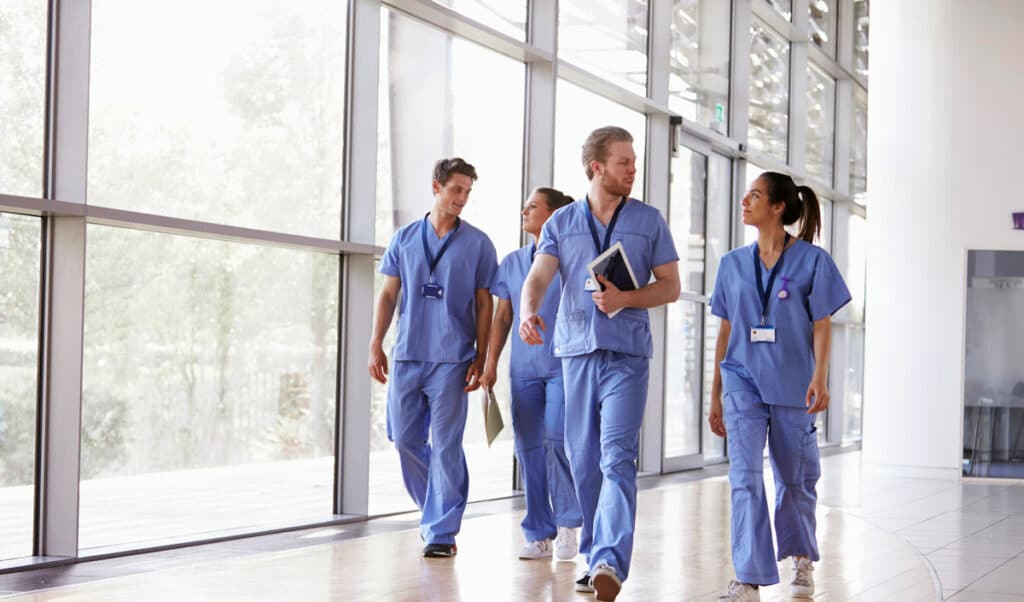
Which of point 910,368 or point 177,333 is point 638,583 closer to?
point 177,333

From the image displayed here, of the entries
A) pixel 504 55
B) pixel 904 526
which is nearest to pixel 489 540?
pixel 904 526

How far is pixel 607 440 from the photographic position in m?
3.53

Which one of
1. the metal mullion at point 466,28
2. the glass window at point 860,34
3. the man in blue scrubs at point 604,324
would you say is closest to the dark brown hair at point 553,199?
the man in blue scrubs at point 604,324

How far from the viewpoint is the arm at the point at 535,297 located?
11.3 feet

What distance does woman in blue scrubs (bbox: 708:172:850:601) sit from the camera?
3666 millimetres

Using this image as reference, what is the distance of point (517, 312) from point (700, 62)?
6.35 metres

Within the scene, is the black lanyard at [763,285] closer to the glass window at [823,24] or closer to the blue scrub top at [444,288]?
the blue scrub top at [444,288]

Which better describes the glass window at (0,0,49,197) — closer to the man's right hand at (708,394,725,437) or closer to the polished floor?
the polished floor

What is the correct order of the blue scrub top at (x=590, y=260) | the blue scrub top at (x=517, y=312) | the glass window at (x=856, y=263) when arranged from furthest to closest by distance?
the glass window at (x=856, y=263) < the blue scrub top at (x=517, y=312) < the blue scrub top at (x=590, y=260)

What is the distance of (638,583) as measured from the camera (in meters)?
3.95

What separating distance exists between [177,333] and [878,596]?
9.76 feet

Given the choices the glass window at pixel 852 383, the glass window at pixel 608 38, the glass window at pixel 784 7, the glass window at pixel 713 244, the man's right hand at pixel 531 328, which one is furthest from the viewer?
the glass window at pixel 852 383

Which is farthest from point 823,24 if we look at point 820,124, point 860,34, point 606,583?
point 606,583

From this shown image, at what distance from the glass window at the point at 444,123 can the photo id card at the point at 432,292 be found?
1762 mm
